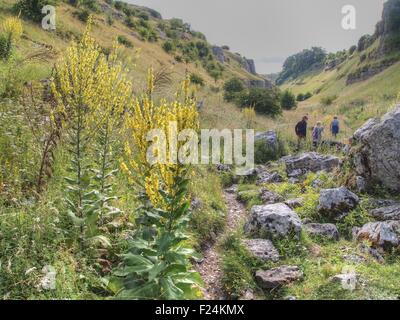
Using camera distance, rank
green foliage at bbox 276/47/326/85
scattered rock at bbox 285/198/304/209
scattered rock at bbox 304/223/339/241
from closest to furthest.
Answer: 1. scattered rock at bbox 304/223/339/241
2. scattered rock at bbox 285/198/304/209
3. green foliage at bbox 276/47/326/85

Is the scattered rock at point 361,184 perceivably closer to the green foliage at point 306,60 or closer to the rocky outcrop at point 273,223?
the rocky outcrop at point 273,223

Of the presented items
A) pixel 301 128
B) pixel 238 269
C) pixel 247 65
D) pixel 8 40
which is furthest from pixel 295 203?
pixel 247 65

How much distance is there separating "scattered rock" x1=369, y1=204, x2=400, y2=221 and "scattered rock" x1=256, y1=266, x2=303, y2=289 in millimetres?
3064

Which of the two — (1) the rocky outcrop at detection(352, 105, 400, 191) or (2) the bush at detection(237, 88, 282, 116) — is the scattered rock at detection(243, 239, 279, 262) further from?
(2) the bush at detection(237, 88, 282, 116)

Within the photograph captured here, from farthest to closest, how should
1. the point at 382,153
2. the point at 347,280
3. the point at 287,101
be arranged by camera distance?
the point at 287,101, the point at 382,153, the point at 347,280

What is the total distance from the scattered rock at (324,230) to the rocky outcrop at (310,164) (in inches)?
192

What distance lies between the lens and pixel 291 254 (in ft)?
22.6

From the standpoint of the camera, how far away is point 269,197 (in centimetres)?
1031

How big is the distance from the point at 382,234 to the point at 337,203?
69.6 inches

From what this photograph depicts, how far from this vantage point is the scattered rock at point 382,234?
22.7ft

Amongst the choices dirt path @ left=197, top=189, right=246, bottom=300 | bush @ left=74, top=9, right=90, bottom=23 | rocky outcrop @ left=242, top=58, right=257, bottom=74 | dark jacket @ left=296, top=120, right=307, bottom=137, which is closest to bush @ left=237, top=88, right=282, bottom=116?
dark jacket @ left=296, top=120, right=307, bottom=137

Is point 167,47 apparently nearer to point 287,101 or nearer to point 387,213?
point 287,101

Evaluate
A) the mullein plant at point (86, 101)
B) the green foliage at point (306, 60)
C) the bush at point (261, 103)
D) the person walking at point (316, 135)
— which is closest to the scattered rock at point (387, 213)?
the mullein plant at point (86, 101)

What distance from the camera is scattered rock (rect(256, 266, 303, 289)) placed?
19.7ft
